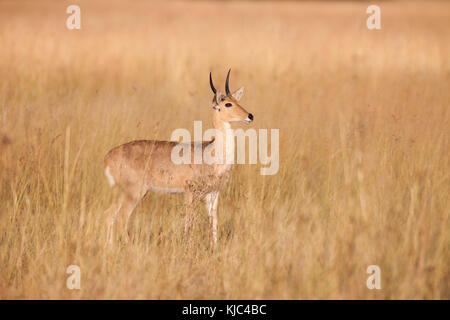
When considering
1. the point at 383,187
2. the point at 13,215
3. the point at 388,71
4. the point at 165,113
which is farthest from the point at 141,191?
the point at 388,71

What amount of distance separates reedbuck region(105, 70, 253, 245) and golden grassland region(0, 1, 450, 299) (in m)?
0.18

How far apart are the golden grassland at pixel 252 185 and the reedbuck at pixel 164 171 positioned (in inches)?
7.2

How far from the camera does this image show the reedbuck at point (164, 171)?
504 cm

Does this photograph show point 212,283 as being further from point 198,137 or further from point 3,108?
point 3,108

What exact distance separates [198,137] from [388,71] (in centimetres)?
553

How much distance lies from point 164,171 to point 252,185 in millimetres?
908

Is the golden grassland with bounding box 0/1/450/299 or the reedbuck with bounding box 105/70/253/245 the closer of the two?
the golden grassland with bounding box 0/1/450/299

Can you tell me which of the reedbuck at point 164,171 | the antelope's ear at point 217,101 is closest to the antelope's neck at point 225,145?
the reedbuck at point 164,171

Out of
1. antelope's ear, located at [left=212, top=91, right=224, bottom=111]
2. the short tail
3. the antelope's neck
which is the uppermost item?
antelope's ear, located at [left=212, top=91, right=224, bottom=111]

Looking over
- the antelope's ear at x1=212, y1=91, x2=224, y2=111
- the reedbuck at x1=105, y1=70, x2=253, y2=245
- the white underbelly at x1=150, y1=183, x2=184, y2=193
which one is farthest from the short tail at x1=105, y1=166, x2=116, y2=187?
the antelope's ear at x1=212, y1=91, x2=224, y2=111

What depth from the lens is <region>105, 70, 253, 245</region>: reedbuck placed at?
504 centimetres

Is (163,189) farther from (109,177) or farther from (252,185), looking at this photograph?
(252,185)

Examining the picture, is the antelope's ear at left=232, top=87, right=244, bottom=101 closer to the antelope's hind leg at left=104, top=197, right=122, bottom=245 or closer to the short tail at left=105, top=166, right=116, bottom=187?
the short tail at left=105, top=166, right=116, bottom=187
